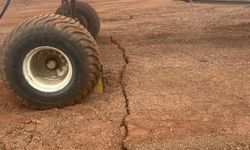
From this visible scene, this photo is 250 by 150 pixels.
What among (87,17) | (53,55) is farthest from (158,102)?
(87,17)

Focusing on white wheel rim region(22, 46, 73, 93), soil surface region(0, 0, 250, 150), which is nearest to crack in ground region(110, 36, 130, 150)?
soil surface region(0, 0, 250, 150)

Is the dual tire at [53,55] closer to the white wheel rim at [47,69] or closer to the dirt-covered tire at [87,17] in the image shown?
the white wheel rim at [47,69]

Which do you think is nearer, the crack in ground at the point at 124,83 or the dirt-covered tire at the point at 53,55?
the crack in ground at the point at 124,83

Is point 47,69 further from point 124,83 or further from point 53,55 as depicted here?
point 124,83

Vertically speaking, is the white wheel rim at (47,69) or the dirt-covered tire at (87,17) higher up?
the white wheel rim at (47,69)

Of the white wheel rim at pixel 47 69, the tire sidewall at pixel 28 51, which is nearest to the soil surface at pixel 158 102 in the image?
the tire sidewall at pixel 28 51

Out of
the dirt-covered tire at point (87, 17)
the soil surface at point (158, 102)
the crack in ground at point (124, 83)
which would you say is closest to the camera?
the soil surface at point (158, 102)

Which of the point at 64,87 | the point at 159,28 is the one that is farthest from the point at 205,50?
the point at 64,87

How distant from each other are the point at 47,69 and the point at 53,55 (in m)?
0.19

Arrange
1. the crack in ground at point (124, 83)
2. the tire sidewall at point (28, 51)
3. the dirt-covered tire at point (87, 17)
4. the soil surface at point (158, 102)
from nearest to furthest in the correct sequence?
the soil surface at point (158, 102) → the crack in ground at point (124, 83) → the tire sidewall at point (28, 51) → the dirt-covered tire at point (87, 17)

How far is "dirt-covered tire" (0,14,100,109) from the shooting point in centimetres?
515

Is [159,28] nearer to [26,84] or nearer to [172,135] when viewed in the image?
[26,84]

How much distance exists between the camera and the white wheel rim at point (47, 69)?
524 cm

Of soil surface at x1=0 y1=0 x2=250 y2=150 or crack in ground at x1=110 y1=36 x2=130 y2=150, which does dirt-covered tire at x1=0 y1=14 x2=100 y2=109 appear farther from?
crack in ground at x1=110 y1=36 x2=130 y2=150
